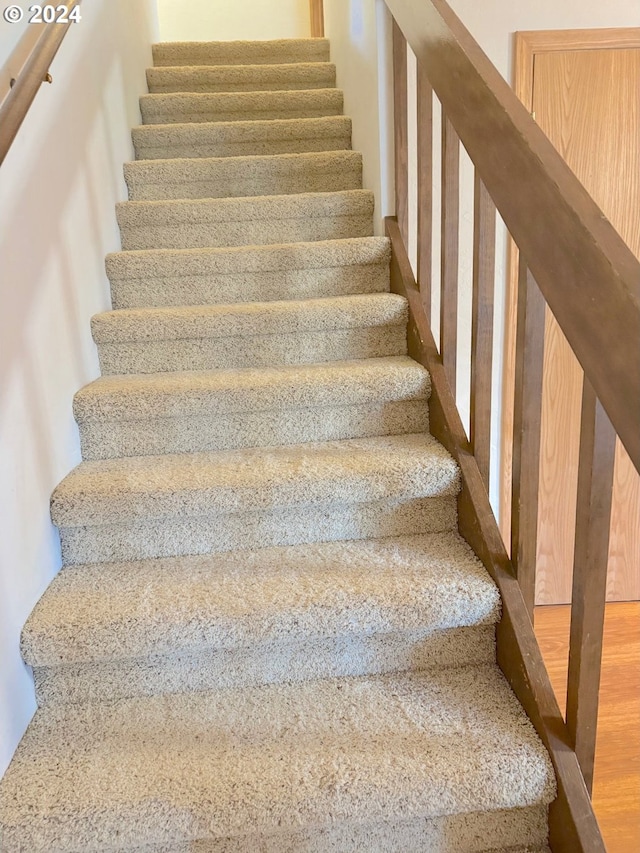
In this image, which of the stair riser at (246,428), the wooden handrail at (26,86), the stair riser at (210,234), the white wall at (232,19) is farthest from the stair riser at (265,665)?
the white wall at (232,19)

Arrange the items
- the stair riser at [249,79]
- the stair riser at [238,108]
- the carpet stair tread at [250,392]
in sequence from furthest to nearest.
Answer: the stair riser at [249,79]
the stair riser at [238,108]
the carpet stair tread at [250,392]

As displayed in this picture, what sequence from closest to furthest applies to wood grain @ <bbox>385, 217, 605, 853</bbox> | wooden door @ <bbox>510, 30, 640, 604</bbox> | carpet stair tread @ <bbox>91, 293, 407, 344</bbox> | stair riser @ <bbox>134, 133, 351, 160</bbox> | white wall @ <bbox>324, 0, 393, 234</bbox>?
wood grain @ <bbox>385, 217, 605, 853</bbox>
carpet stair tread @ <bbox>91, 293, 407, 344</bbox>
white wall @ <bbox>324, 0, 393, 234</bbox>
wooden door @ <bbox>510, 30, 640, 604</bbox>
stair riser @ <bbox>134, 133, 351, 160</bbox>

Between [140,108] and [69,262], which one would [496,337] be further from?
[140,108]

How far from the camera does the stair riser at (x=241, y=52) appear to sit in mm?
3156

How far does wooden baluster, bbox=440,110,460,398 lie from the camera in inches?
57.5

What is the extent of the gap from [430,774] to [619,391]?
0.71 meters

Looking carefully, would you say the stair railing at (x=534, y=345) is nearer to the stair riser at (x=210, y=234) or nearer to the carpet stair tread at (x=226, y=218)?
the carpet stair tread at (x=226, y=218)

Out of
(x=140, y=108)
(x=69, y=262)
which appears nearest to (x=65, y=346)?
(x=69, y=262)

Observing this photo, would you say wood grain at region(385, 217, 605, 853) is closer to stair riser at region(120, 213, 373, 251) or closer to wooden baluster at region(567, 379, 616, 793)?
wooden baluster at region(567, 379, 616, 793)

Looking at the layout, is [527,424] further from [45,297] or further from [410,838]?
[45,297]

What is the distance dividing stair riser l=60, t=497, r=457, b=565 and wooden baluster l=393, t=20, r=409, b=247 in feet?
3.07

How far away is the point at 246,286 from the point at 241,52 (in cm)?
193

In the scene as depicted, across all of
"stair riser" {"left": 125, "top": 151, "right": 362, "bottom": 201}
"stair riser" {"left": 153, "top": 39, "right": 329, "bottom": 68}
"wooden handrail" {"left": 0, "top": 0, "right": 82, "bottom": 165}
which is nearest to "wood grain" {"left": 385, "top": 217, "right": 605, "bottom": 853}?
"stair riser" {"left": 125, "top": 151, "right": 362, "bottom": 201}

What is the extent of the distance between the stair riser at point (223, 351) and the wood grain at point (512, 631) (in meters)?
0.26
